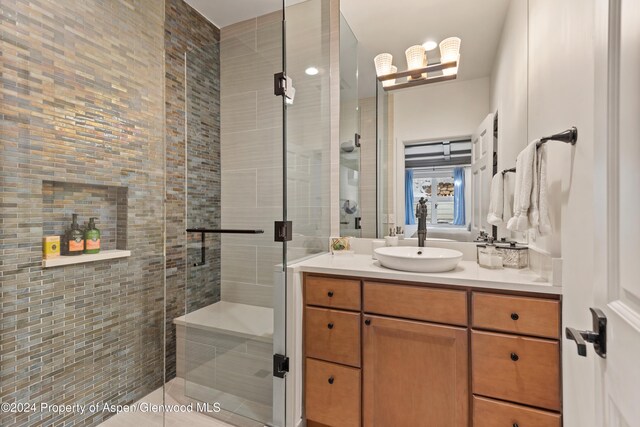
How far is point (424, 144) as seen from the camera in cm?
177

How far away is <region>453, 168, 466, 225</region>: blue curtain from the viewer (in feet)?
5.54

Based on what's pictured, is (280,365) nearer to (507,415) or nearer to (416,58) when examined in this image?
(507,415)

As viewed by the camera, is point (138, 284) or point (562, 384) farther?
point (138, 284)

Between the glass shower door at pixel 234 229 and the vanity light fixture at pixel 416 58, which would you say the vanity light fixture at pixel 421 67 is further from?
the glass shower door at pixel 234 229

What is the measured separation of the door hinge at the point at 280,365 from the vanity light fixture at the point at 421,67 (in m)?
1.83

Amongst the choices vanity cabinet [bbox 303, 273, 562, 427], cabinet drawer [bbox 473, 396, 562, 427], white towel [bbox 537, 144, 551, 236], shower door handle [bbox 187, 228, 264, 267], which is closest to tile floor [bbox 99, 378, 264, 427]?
vanity cabinet [bbox 303, 273, 562, 427]

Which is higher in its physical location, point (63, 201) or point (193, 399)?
point (63, 201)

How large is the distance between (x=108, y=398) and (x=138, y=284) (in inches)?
24.5

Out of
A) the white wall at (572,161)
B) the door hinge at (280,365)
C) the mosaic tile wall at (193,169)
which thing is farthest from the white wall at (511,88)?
the mosaic tile wall at (193,169)

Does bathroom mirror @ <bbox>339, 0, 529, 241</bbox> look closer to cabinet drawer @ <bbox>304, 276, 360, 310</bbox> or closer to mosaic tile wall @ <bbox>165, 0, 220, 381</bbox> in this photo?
cabinet drawer @ <bbox>304, 276, 360, 310</bbox>

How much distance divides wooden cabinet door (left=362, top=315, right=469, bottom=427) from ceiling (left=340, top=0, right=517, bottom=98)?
1517mm

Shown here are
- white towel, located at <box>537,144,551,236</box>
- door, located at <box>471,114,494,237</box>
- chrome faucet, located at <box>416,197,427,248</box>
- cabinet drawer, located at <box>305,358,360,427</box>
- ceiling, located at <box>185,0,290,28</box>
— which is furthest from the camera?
ceiling, located at <box>185,0,290,28</box>

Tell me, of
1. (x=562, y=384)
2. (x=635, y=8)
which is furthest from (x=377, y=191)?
(x=635, y=8)

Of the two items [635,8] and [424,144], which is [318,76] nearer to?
[424,144]
